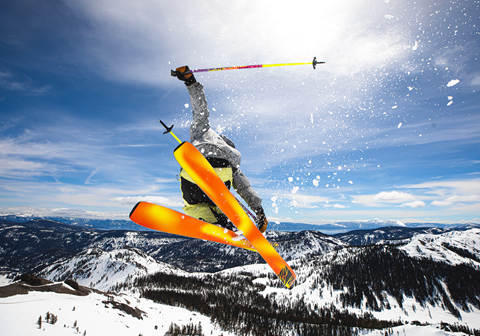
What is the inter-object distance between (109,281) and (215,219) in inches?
8422

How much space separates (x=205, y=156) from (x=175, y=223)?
1263 mm

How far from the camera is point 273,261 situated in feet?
13.8

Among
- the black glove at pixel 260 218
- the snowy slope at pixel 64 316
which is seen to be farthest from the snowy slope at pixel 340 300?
the black glove at pixel 260 218

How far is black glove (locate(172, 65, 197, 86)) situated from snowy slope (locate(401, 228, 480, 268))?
152 metres

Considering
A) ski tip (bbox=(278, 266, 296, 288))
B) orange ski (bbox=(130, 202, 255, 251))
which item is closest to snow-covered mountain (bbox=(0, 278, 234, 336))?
orange ski (bbox=(130, 202, 255, 251))

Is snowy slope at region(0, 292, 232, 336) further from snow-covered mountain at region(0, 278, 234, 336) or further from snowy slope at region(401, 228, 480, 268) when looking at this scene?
snowy slope at region(401, 228, 480, 268)

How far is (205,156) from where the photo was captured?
116 inches

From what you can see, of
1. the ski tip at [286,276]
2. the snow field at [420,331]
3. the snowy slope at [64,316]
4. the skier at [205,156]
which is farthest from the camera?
the snow field at [420,331]

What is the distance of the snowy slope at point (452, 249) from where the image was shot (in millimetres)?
107262

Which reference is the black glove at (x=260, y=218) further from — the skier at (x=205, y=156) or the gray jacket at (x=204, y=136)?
the gray jacket at (x=204, y=136)

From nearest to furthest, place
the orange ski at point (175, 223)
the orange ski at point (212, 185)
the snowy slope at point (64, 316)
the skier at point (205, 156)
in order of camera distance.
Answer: the orange ski at point (212, 185) → the skier at point (205, 156) → the orange ski at point (175, 223) → the snowy slope at point (64, 316)

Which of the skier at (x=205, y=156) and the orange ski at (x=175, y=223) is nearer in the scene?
the skier at (x=205, y=156)

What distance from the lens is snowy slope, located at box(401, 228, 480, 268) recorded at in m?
107

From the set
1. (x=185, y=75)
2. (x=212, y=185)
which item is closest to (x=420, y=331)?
(x=212, y=185)
